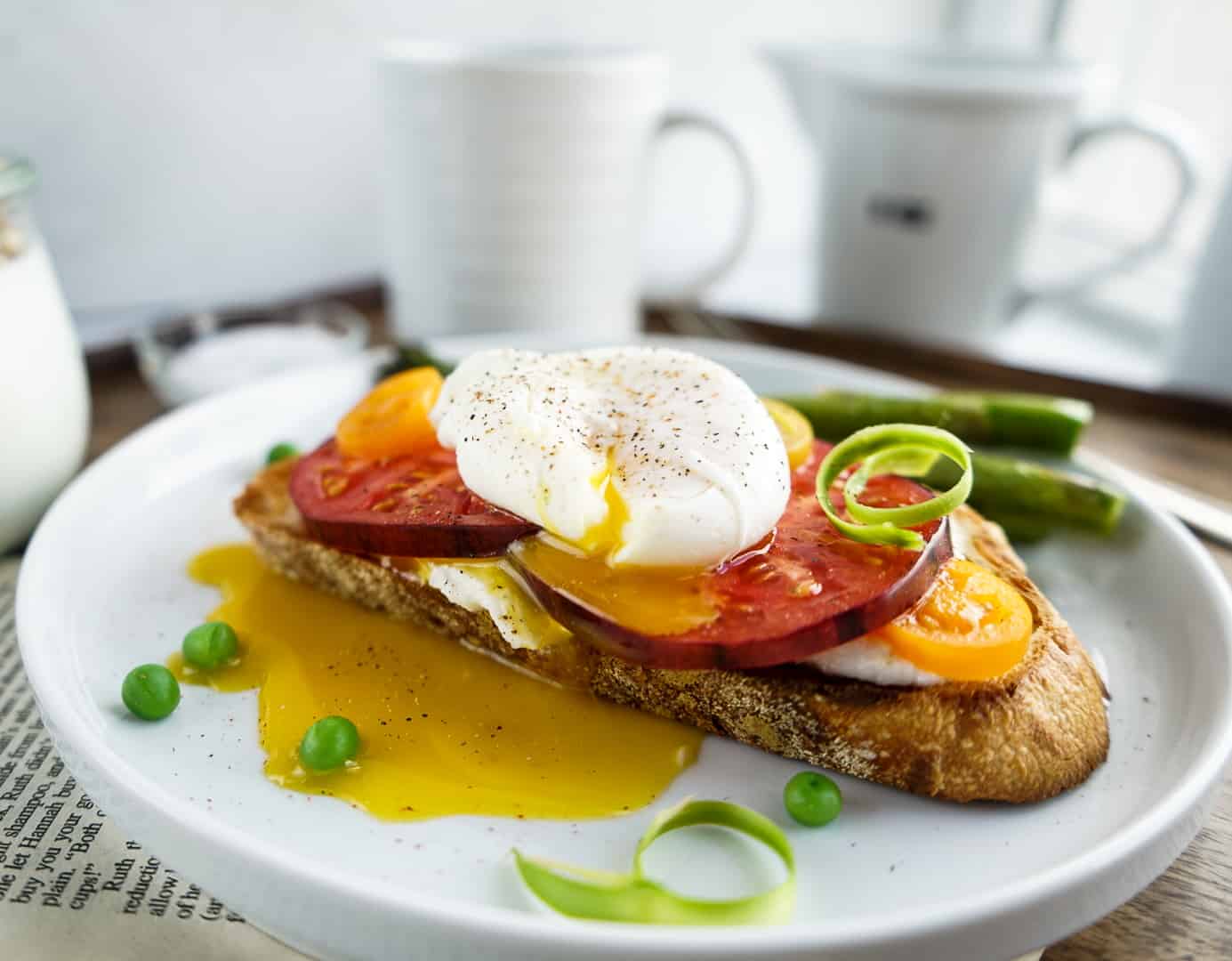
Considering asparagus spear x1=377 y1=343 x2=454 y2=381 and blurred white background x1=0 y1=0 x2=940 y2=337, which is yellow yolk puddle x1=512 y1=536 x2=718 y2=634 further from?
blurred white background x1=0 y1=0 x2=940 y2=337

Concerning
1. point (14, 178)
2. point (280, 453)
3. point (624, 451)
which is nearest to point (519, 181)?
point (280, 453)

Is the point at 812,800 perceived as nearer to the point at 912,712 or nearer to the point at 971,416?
the point at 912,712

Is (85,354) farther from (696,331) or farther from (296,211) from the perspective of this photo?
(696,331)

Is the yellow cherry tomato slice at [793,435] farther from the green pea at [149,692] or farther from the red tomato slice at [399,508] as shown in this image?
the green pea at [149,692]

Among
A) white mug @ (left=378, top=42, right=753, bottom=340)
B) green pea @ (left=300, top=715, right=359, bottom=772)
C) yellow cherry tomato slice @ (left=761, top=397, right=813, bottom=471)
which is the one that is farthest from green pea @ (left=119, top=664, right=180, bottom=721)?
white mug @ (left=378, top=42, right=753, bottom=340)

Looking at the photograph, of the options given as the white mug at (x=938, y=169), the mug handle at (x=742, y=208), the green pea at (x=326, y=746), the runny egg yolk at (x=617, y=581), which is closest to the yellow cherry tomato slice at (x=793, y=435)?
the runny egg yolk at (x=617, y=581)

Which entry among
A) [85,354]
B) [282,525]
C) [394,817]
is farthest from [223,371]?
[394,817]
